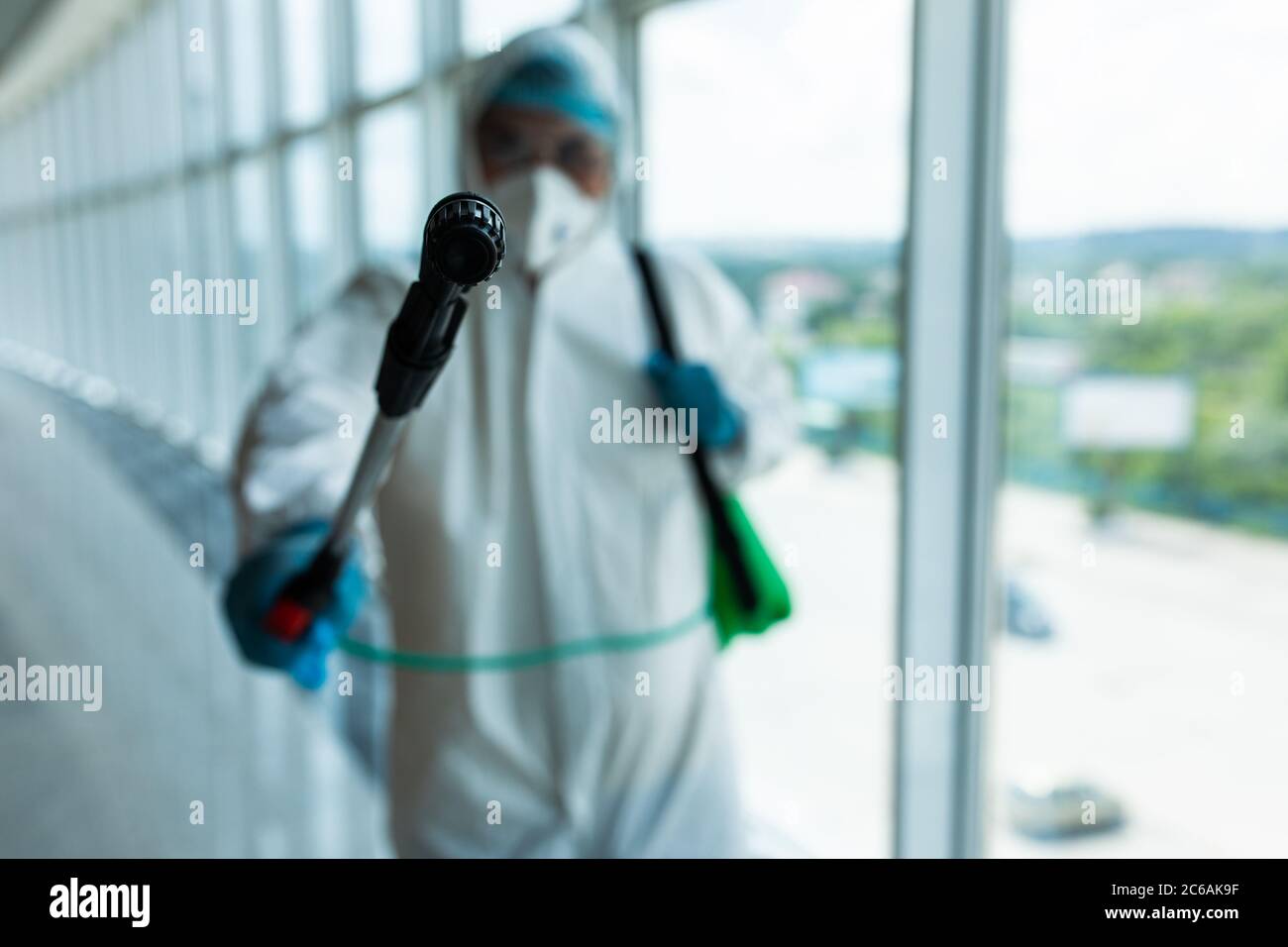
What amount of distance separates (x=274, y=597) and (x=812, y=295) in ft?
3.89

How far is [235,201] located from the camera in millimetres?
5727

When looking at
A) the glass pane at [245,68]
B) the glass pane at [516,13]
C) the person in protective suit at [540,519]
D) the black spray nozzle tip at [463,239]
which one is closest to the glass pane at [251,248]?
the glass pane at [245,68]

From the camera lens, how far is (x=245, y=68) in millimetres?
5184

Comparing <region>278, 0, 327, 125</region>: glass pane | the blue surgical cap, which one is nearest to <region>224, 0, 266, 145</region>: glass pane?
<region>278, 0, 327, 125</region>: glass pane

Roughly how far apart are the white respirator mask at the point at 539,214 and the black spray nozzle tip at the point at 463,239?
2.83 feet

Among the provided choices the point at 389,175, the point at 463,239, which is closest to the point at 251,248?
the point at 389,175

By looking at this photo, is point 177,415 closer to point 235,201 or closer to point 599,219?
point 235,201

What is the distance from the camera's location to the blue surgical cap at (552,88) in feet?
3.77

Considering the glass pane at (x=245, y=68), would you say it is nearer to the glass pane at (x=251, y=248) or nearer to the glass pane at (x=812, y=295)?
the glass pane at (x=251, y=248)

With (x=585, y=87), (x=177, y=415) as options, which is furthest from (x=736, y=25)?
(x=177, y=415)

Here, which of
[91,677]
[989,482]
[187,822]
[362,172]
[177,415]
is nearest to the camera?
[989,482]

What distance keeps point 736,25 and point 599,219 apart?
818mm

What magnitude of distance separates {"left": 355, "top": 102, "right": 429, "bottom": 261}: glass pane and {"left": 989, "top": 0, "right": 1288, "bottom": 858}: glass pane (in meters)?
1.94
